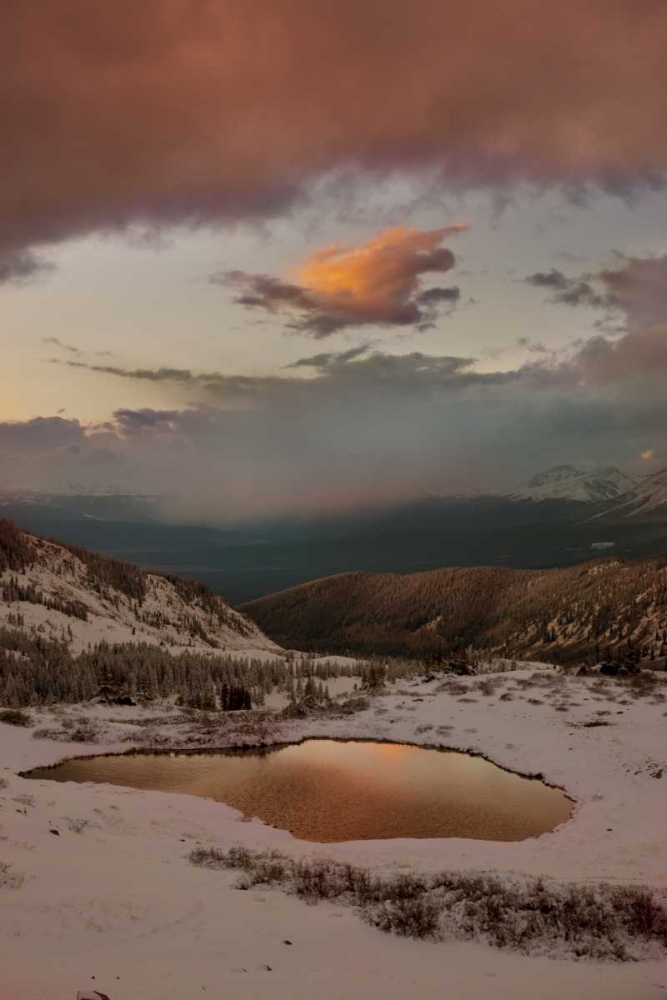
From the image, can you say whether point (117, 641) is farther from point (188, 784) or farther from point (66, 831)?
point (66, 831)

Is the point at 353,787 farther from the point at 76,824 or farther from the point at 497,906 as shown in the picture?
the point at 497,906

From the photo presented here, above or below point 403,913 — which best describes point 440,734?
below

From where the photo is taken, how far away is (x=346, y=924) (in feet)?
65.2

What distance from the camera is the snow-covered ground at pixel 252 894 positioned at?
1509cm

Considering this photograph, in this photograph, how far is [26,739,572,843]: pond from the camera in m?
42.2

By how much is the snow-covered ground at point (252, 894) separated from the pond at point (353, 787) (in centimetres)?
313

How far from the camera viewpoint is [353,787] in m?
51.8

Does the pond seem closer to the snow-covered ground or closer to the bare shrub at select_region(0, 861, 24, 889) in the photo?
the snow-covered ground

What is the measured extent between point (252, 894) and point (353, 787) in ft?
102

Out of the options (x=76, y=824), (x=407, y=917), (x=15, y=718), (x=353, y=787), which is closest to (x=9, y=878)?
(x=76, y=824)

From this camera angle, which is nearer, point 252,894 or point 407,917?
point 407,917

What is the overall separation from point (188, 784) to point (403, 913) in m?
39.0

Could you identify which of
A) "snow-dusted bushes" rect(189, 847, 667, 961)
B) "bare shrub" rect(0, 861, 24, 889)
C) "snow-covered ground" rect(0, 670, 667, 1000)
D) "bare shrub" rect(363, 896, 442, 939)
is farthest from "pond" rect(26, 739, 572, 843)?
"bare shrub" rect(0, 861, 24, 889)

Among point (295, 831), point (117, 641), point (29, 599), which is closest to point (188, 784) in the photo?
point (295, 831)
